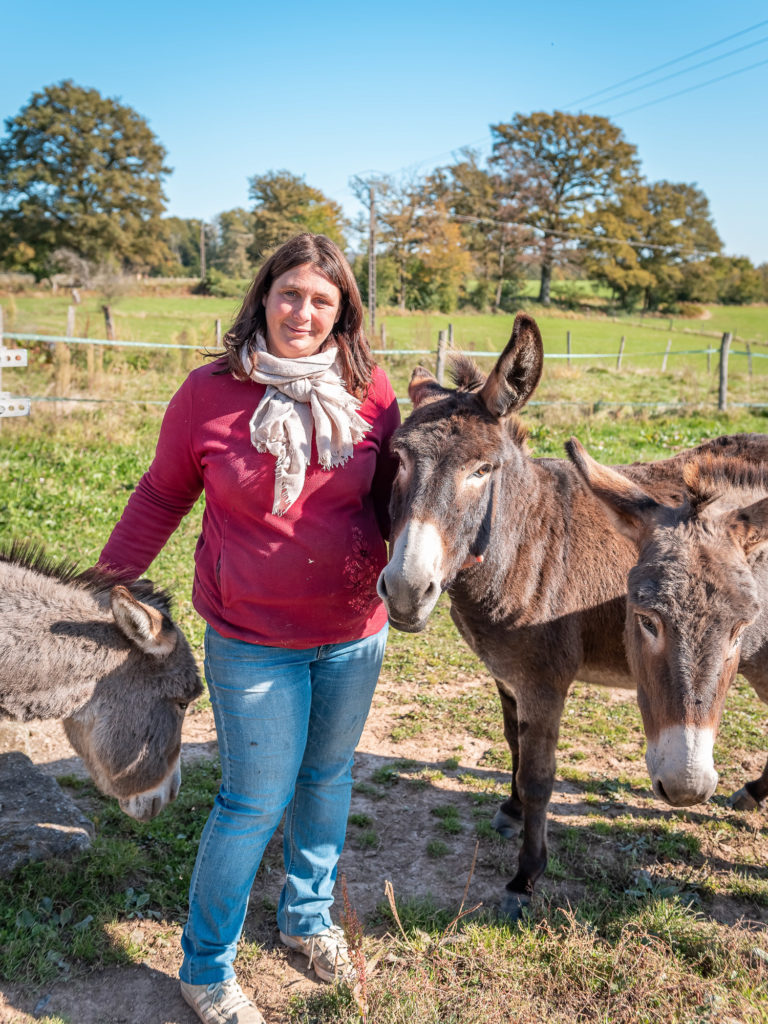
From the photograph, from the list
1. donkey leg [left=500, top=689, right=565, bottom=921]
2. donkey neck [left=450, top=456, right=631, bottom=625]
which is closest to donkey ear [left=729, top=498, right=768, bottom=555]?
donkey neck [left=450, top=456, right=631, bottom=625]

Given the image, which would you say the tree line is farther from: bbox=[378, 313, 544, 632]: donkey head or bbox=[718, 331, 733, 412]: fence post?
bbox=[378, 313, 544, 632]: donkey head

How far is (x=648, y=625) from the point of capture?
8.24ft

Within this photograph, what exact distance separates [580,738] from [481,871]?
5.12 ft

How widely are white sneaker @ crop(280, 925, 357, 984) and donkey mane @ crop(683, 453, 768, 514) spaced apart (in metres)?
2.25

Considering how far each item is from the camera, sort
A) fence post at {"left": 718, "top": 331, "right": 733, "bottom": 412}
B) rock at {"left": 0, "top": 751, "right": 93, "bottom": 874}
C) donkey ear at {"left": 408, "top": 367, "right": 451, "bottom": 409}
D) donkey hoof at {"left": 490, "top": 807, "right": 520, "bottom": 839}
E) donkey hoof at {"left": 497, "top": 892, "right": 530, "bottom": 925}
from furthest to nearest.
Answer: fence post at {"left": 718, "top": 331, "right": 733, "bottom": 412} → donkey hoof at {"left": 490, "top": 807, "right": 520, "bottom": 839} → rock at {"left": 0, "top": 751, "right": 93, "bottom": 874} → donkey hoof at {"left": 497, "top": 892, "right": 530, "bottom": 925} → donkey ear at {"left": 408, "top": 367, "right": 451, "bottom": 409}

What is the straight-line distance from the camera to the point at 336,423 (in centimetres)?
235

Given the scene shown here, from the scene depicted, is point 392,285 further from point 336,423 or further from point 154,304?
point 336,423

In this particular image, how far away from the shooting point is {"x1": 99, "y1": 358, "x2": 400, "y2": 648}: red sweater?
2.25 metres

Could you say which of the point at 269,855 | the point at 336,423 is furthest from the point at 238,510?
the point at 269,855

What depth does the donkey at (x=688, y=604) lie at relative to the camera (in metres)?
2.28

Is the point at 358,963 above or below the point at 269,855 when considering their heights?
above

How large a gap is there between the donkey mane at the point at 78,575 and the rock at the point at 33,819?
1324mm

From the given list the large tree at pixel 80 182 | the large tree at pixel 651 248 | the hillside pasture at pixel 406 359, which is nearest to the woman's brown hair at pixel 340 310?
the hillside pasture at pixel 406 359

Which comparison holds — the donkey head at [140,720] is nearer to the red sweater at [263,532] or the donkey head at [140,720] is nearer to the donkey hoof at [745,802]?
the red sweater at [263,532]
